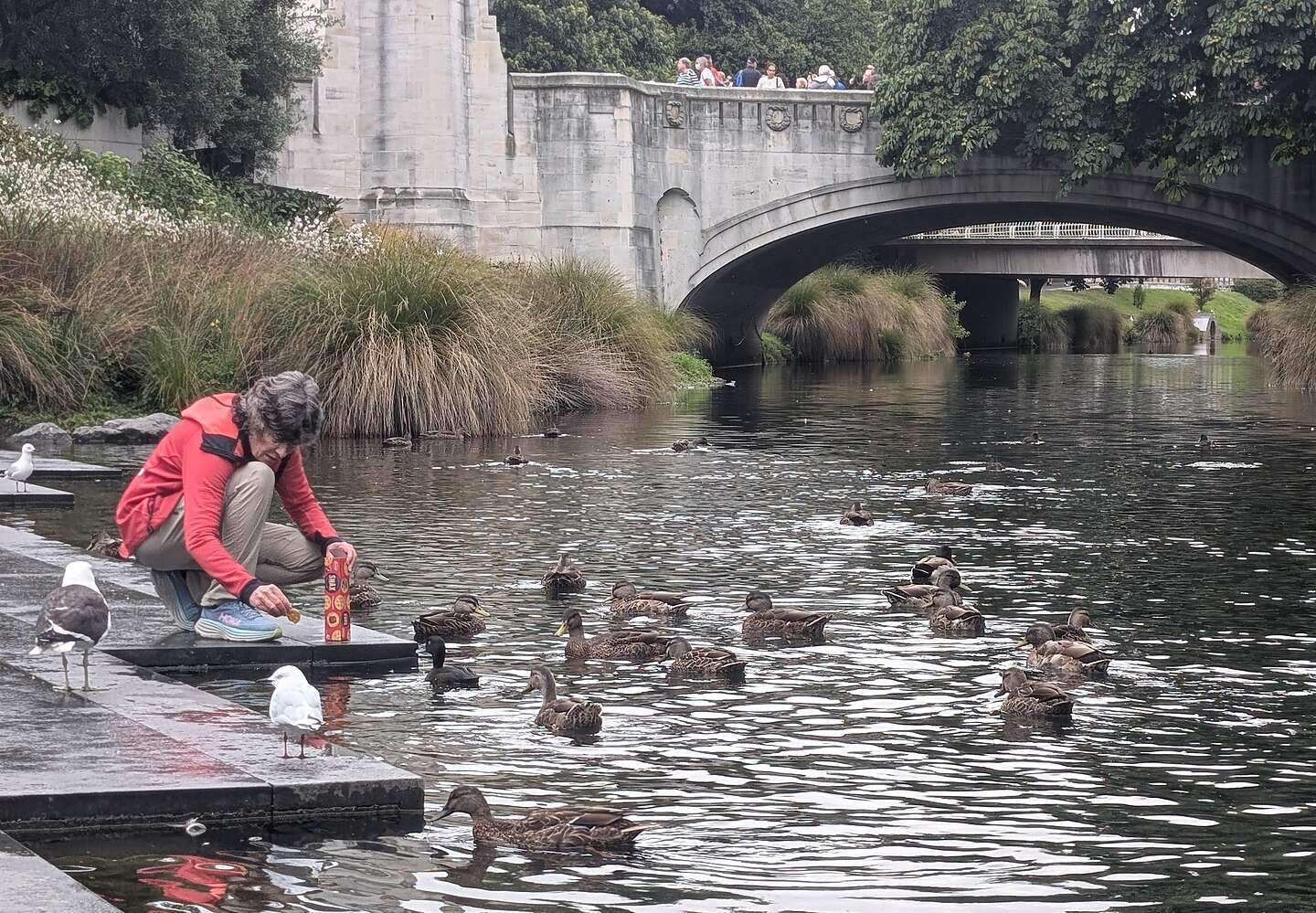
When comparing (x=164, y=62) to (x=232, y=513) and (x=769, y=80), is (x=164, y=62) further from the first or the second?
(x=232, y=513)

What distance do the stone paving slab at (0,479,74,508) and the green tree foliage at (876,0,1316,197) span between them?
23725 millimetres

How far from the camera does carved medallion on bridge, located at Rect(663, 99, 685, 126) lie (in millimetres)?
39094

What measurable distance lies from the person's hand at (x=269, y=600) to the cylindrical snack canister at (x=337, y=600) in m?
0.27

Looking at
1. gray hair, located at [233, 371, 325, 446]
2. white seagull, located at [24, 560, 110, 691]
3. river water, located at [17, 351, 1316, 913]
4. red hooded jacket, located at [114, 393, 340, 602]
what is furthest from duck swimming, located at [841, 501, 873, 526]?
white seagull, located at [24, 560, 110, 691]

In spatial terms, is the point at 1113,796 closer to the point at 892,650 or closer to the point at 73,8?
the point at 892,650

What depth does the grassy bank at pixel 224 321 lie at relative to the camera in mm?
20688

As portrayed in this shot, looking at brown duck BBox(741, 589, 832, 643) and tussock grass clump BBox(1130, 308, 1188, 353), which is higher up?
tussock grass clump BBox(1130, 308, 1188, 353)

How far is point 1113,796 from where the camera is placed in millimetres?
7066

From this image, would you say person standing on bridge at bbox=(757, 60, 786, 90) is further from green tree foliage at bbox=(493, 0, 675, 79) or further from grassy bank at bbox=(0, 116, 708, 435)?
A: grassy bank at bbox=(0, 116, 708, 435)

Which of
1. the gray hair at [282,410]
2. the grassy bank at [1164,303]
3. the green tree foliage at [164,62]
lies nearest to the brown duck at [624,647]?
the gray hair at [282,410]

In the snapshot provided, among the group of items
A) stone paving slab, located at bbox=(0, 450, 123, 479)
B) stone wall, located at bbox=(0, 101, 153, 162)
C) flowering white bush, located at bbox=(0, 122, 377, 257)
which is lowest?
stone paving slab, located at bbox=(0, 450, 123, 479)

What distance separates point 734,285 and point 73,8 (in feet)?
59.9

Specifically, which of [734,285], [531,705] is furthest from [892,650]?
[734,285]

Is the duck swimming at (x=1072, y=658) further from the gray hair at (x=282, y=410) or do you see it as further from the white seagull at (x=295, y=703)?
the white seagull at (x=295, y=703)
